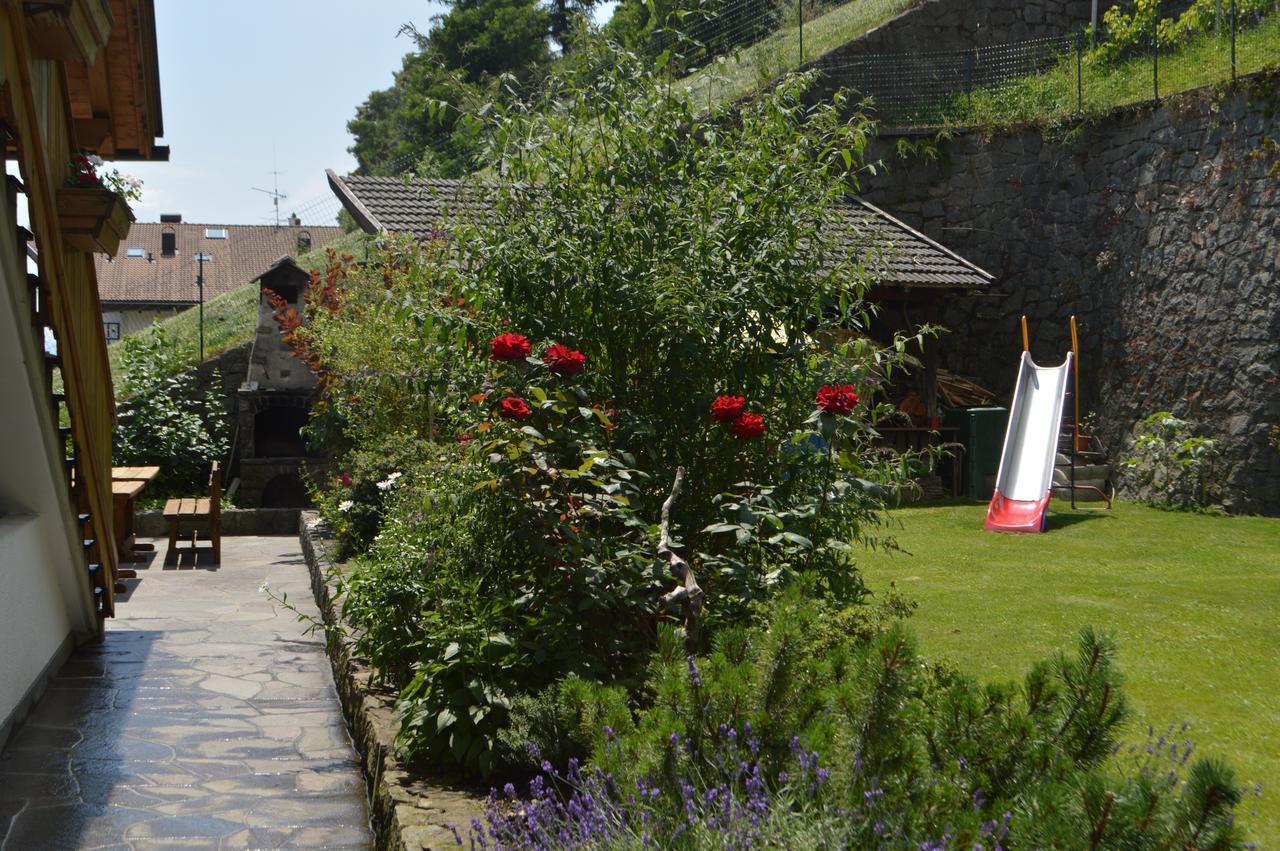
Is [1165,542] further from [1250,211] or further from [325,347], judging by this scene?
[325,347]

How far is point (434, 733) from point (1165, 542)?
912 cm

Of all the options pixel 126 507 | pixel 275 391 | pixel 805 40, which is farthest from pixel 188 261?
pixel 126 507

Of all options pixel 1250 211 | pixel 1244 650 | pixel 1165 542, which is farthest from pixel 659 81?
pixel 1250 211

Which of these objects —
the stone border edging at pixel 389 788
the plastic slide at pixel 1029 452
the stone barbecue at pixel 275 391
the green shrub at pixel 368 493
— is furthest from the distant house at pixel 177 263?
the stone border edging at pixel 389 788

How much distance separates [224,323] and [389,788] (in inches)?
783

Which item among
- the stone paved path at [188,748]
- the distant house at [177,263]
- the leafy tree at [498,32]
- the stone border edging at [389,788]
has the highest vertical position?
the leafy tree at [498,32]

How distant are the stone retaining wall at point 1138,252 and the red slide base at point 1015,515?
2994 millimetres

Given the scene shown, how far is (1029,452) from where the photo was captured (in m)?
14.4

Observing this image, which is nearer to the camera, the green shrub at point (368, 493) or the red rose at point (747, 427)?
the red rose at point (747, 427)

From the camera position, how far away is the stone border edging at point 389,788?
3.83 meters

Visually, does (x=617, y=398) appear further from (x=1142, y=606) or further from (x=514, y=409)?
(x=1142, y=606)

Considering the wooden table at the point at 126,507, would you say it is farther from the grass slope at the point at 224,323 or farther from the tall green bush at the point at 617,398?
the tall green bush at the point at 617,398

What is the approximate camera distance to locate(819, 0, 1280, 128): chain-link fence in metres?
16.0

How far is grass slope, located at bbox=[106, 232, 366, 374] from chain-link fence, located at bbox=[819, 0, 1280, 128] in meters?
9.12
